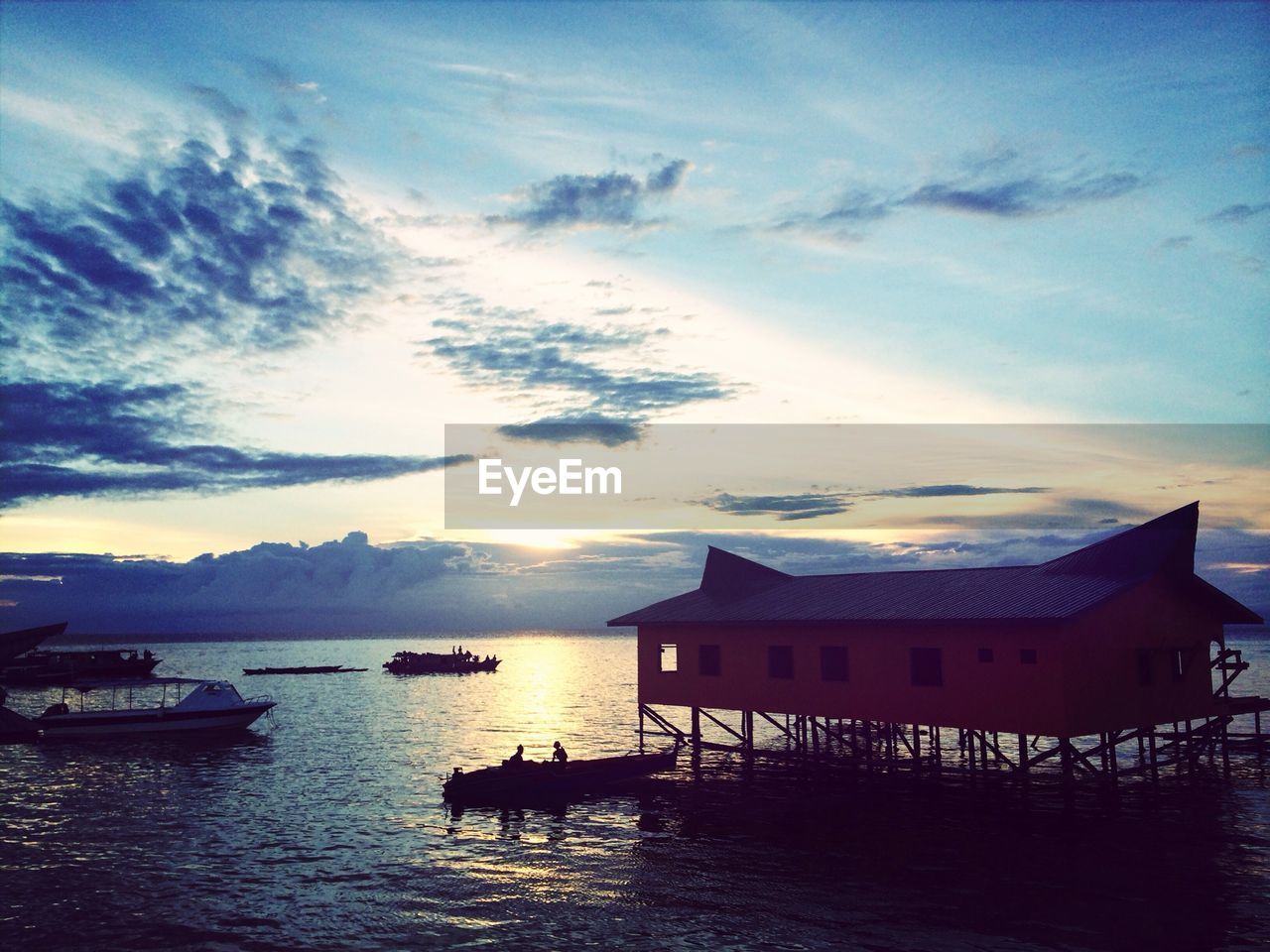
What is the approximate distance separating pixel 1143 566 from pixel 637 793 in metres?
24.4

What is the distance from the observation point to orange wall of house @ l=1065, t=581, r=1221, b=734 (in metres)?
33.1

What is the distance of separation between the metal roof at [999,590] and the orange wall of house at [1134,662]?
89 centimetres

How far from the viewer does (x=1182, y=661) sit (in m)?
38.7

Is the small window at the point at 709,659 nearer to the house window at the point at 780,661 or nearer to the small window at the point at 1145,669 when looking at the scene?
Result: the house window at the point at 780,661

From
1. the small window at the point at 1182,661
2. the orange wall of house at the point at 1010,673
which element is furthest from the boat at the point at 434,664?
the small window at the point at 1182,661

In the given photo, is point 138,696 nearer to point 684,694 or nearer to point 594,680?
point 594,680

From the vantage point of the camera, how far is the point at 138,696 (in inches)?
4564

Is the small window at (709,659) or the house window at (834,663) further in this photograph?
the small window at (709,659)

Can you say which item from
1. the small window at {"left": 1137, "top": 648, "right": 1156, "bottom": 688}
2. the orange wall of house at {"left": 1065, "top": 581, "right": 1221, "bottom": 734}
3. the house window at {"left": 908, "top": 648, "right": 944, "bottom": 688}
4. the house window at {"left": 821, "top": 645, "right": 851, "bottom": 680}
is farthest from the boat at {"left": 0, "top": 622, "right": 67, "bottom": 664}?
the small window at {"left": 1137, "top": 648, "right": 1156, "bottom": 688}

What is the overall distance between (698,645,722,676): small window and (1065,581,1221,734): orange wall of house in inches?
665

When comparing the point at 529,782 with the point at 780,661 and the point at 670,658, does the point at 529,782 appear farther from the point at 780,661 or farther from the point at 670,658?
the point at 780,661

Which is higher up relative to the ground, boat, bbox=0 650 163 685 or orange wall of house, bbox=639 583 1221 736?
orange wall of house, bbox=639 583 1221 736

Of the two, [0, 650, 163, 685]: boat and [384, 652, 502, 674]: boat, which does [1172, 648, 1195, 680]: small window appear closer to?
[0, 650, 163, 685]: boat

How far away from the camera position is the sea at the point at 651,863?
79.2ft
